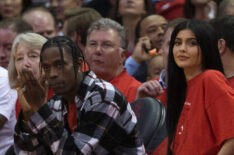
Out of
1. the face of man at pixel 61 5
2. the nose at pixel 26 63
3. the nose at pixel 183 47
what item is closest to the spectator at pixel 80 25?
the nose at pixel 26 63

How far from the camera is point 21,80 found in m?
2.72

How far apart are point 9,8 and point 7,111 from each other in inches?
124

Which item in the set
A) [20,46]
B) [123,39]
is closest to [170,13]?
[123,39]

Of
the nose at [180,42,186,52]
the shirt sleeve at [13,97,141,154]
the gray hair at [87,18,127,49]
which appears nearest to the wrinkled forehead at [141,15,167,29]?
the gray hair at [87,18,127,49]

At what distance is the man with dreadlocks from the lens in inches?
108

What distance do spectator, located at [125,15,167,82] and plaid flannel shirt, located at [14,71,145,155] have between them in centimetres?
229

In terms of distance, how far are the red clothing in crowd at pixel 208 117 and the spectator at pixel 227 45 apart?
1.73ft

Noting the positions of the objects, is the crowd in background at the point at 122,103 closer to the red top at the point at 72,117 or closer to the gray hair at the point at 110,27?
the red top at the point at 72,117

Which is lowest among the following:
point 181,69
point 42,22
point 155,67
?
point 155,67

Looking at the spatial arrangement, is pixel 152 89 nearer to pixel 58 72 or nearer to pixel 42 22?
pixel 58 72

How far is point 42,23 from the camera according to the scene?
5852 mm

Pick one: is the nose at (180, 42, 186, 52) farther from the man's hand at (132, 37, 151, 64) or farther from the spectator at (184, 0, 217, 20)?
the spectator at (184, 0, 217, 20)

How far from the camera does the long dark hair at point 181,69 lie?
3.00 m

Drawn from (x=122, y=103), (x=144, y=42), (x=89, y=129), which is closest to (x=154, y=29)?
(x=144, y=42)
